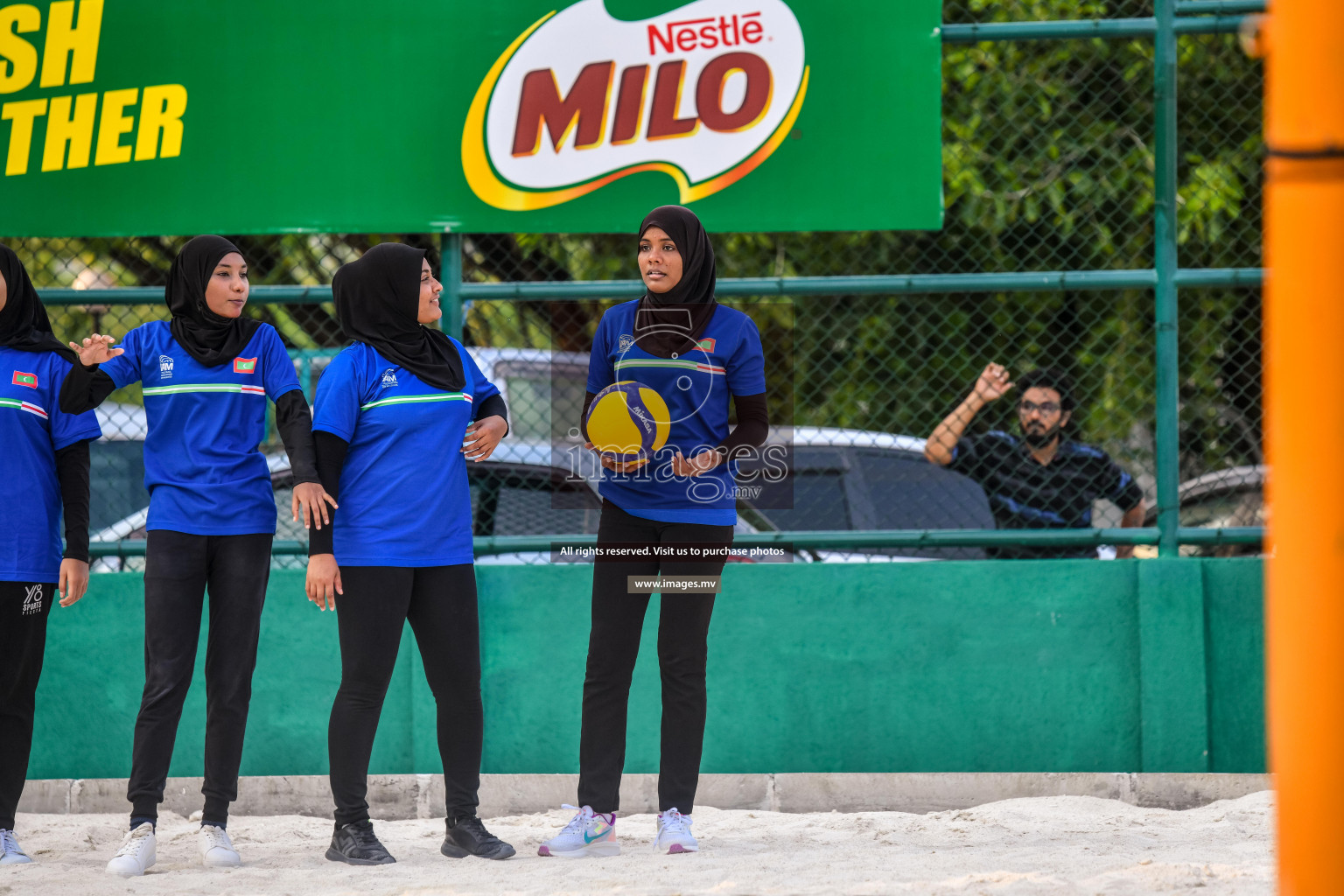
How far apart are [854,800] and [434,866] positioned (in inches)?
63.5

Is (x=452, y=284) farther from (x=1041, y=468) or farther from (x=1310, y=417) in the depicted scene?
(x=1310, y=417)

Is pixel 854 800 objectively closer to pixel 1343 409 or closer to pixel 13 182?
pixel 1343 409

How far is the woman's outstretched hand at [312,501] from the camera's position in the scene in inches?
146

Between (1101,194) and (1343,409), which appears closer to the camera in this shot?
(1343,409)

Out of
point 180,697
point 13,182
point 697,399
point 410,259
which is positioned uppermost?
point 13,182

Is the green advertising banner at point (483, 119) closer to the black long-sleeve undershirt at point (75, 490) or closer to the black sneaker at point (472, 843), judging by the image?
the black long-sleeve undershirt at point (75, 490)

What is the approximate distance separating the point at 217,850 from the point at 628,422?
172 cm

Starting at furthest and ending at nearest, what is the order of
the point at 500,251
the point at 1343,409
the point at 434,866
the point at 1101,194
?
the point at 1101,194 < the point at 500,251 < the point at 434,866 < the point at 1343,409

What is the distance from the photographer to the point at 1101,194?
746 centimetres

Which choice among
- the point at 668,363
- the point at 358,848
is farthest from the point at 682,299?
the point at 358,848

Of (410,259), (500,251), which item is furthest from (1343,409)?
(500,251)

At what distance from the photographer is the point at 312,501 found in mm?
3707

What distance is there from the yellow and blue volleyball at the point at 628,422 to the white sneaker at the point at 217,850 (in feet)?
5.12

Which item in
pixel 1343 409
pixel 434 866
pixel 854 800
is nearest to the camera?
pixel 1343 409
